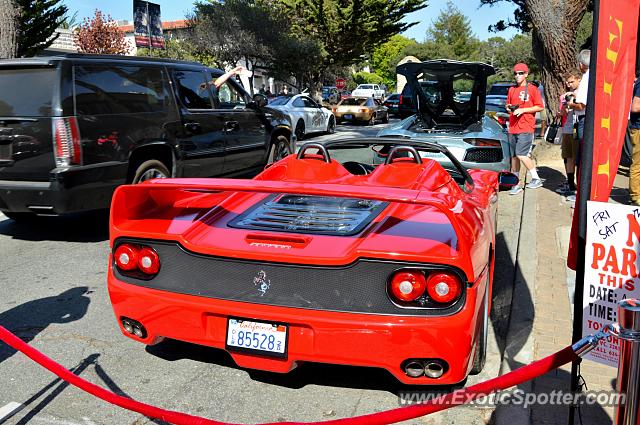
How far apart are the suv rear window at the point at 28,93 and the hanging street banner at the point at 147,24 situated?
72.1 ft

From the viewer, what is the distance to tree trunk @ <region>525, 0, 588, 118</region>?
1180cm

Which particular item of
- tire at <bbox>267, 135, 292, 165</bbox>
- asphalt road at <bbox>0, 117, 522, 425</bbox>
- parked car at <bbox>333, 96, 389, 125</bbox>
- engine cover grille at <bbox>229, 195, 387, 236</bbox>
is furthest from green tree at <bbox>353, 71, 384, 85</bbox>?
engine cover grille at <bbox>229, 195, 387, 236</bbox>

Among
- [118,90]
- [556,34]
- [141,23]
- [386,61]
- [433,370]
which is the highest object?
[386,61]

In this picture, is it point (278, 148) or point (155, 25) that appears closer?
point (278, 148)

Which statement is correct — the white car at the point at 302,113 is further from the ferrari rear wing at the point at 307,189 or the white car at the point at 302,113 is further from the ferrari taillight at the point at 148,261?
the ferrari rear wing at the point at 307,189

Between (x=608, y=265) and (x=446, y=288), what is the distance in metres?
0.74

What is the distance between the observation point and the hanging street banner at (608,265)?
2379 mm

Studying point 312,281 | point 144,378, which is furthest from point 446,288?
point 144,378

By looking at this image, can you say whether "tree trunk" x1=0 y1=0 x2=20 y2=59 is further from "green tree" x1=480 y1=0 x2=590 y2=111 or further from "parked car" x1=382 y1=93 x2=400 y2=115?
"parked car" x1=382 y1=93 x2=400 y2=115

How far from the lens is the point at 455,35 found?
80.8m

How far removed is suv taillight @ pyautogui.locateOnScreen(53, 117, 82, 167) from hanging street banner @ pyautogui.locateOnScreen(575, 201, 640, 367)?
205 inches

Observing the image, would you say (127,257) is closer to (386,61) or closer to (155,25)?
(155,25)

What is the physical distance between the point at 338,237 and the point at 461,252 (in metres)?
0.70

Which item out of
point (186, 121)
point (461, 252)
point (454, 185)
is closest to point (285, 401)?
point (461, 252)
